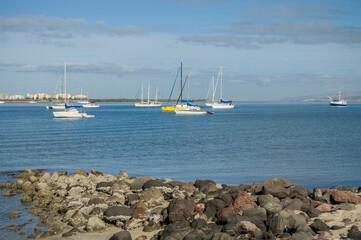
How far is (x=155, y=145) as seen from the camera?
41.8 meters

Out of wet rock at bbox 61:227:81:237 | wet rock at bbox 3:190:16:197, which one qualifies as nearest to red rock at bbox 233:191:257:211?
wet rock at bbox 61:227:81:237

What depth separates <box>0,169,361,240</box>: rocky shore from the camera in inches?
491

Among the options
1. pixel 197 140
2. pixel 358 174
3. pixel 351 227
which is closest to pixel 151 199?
pixel 351 227

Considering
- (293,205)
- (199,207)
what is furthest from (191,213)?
(293,205)

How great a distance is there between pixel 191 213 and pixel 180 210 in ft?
1.25

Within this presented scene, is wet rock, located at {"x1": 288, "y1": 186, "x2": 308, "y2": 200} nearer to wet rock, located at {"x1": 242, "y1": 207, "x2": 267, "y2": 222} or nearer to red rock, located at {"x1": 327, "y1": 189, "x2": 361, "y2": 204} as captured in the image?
red rock, located at {"x1": 327, "y1": 189, "x2": 361, "y2": 204}

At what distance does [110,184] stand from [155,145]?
74.5ft

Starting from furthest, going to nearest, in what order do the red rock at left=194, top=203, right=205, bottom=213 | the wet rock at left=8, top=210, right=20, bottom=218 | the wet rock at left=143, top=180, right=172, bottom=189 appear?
the wet rock at left=143, top=180, right=172, bottom=189
the wet rock at left=8, top=210, right=20, bottom=218
the red rock at left=194, top=203, right=205, bottom=213

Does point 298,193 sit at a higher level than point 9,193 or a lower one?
higher

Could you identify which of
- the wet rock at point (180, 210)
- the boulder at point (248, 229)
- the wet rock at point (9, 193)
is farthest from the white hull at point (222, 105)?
the boulder at point (248, 229)

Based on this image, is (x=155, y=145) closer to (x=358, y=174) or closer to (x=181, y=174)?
(x=181, y=174)

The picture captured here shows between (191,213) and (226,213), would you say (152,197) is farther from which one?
(226,213)

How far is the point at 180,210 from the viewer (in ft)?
46.2

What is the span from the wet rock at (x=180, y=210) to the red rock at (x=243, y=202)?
1.44 metres
